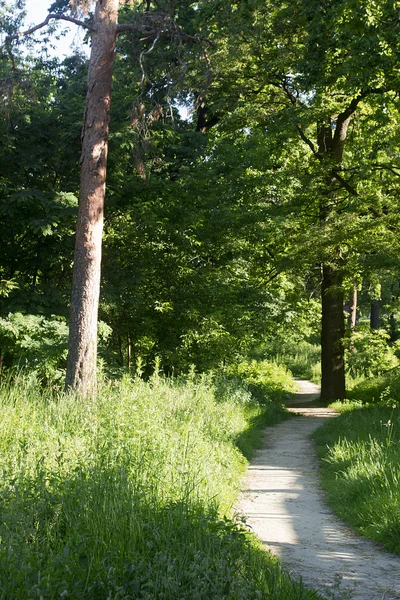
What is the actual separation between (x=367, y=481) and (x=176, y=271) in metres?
Answer: 9.85

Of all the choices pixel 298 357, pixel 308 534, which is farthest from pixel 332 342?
pixel 298 357

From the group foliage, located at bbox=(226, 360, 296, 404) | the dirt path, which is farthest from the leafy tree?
the dirt path

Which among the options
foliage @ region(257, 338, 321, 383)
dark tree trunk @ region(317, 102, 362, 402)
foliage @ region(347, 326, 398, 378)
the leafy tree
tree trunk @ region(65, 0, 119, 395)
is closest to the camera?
tree trunk @ region(65, 0, 119, 395)

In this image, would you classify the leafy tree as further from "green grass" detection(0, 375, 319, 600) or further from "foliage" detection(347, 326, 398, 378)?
"green grass" detection(0, 375, 319, 600)

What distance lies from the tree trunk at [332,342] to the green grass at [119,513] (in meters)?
12.6

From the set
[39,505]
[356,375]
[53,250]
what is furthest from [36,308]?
[356,375]

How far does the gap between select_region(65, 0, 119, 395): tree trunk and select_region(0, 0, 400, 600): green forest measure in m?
0.04

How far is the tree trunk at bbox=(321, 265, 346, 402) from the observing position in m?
20.6

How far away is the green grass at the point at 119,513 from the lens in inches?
157

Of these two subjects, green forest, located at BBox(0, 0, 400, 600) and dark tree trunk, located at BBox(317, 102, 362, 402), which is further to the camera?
dark tree trunk, located at BBox(317, 102, 362, 402)

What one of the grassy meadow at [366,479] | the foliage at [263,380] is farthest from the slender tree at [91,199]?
the foliage at [263,380]

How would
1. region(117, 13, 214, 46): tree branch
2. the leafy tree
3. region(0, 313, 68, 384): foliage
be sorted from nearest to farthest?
1. region(117, 13, 214, 46): tree branch
2. region(0, 313, 68, 384): foliage
3. the leafy tree

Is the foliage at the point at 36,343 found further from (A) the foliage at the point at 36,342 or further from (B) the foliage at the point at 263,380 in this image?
(B) the foliage at the point at 263,380

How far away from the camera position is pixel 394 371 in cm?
1591
